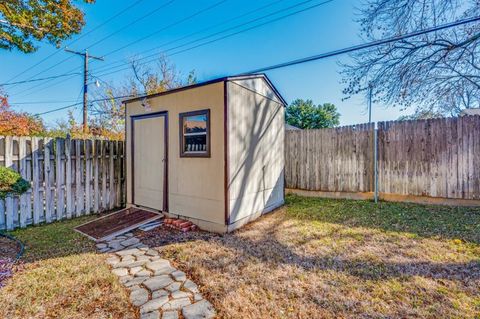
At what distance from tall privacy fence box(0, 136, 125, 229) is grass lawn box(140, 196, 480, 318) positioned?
7.34ft

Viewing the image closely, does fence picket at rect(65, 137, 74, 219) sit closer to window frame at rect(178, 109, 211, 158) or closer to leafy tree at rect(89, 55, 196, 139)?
window frame at rect(178, 109, 211, 158)

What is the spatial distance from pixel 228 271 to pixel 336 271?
1240 mm

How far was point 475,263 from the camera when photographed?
113 inches

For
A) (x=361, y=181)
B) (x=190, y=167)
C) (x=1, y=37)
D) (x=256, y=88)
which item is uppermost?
(x=1, y=37)

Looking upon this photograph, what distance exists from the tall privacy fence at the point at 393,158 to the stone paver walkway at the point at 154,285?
5.09 m

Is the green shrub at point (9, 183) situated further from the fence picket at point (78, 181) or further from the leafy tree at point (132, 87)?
the leafy tree at point (132, 87)

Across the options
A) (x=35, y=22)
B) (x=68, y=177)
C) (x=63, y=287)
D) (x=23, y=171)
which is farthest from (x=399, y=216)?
(x=35, y=22)

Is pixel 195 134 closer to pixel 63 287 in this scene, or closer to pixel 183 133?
pixel 183 133

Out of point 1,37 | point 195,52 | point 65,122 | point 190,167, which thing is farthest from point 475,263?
point 65,122

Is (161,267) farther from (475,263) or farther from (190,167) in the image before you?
(475,263)

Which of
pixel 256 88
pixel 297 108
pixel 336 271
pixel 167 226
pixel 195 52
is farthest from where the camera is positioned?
pixel 297 108

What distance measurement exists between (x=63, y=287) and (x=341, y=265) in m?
3.04

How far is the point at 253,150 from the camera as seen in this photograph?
497cm

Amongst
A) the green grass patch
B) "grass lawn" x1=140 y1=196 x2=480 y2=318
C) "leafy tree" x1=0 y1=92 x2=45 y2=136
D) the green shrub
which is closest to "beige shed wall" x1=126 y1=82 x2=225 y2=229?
"grass lawn" x1=140 y1=196 x2=480 y2=318
